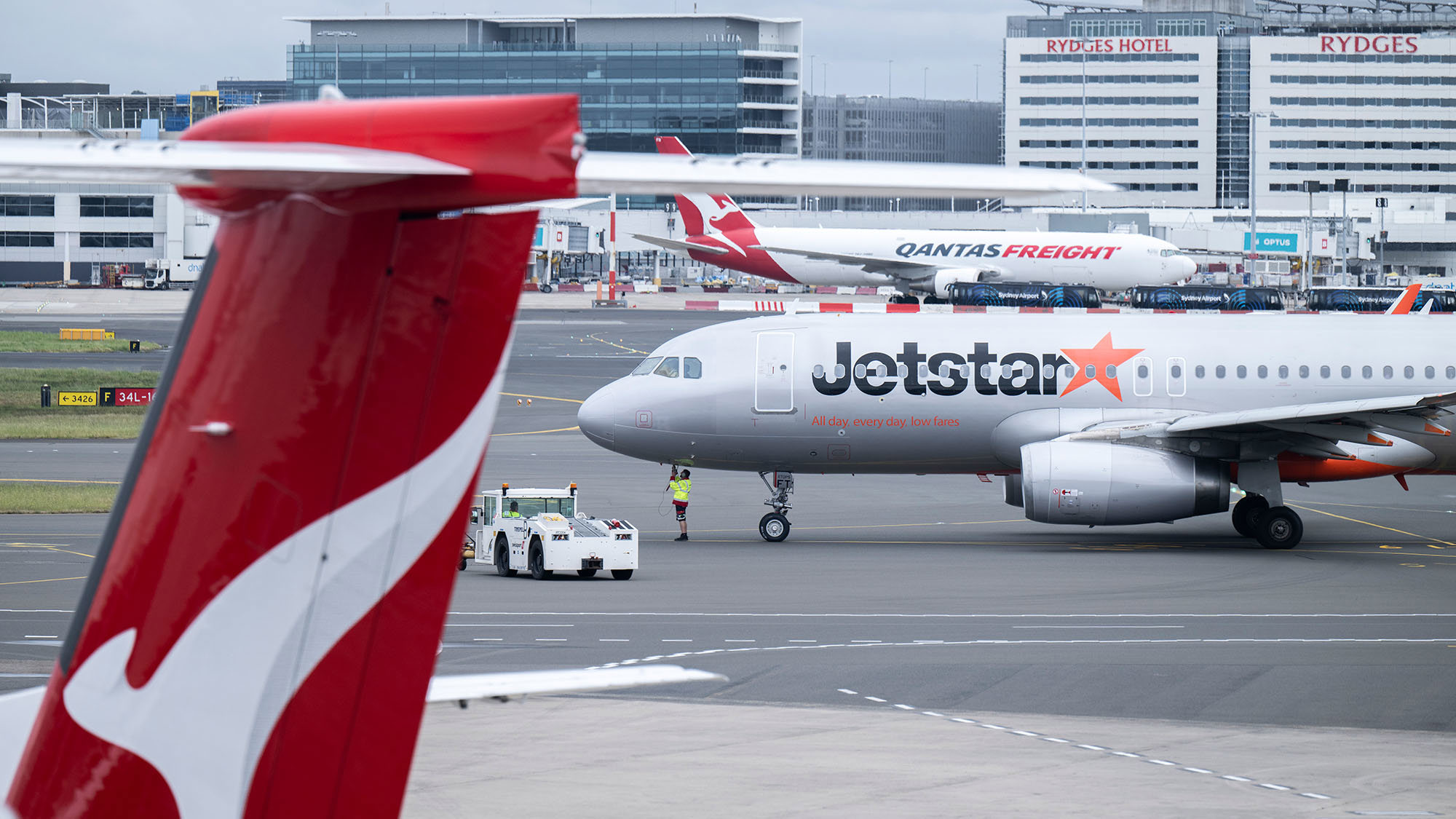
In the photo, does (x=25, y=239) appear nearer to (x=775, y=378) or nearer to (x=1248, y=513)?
(x=775, y=378)

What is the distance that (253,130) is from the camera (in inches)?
180

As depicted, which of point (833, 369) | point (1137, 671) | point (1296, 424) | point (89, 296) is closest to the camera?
point (1137, 671)

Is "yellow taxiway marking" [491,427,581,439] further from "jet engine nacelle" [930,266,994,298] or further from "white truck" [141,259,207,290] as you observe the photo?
"white truck" [141,259,207,290]

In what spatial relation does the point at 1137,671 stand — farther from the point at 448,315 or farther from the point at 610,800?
the point at 448,315

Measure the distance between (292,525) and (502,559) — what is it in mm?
24613

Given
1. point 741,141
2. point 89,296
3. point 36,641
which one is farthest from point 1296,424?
point 741,141

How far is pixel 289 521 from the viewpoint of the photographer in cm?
504

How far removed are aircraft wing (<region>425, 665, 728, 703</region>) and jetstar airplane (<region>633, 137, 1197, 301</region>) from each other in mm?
87569

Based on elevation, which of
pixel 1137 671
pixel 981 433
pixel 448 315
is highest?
pixel 448 315

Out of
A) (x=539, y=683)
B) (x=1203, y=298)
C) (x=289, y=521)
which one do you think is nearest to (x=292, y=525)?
(x=289, y=521)

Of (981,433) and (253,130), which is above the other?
(253,130)

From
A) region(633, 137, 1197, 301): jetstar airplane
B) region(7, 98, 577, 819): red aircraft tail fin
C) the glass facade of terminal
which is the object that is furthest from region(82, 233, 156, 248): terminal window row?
region(7, 98, 577, 819): red aircraft tail fin

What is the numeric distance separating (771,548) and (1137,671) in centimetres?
1181

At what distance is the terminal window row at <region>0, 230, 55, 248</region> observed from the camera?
142375mm
